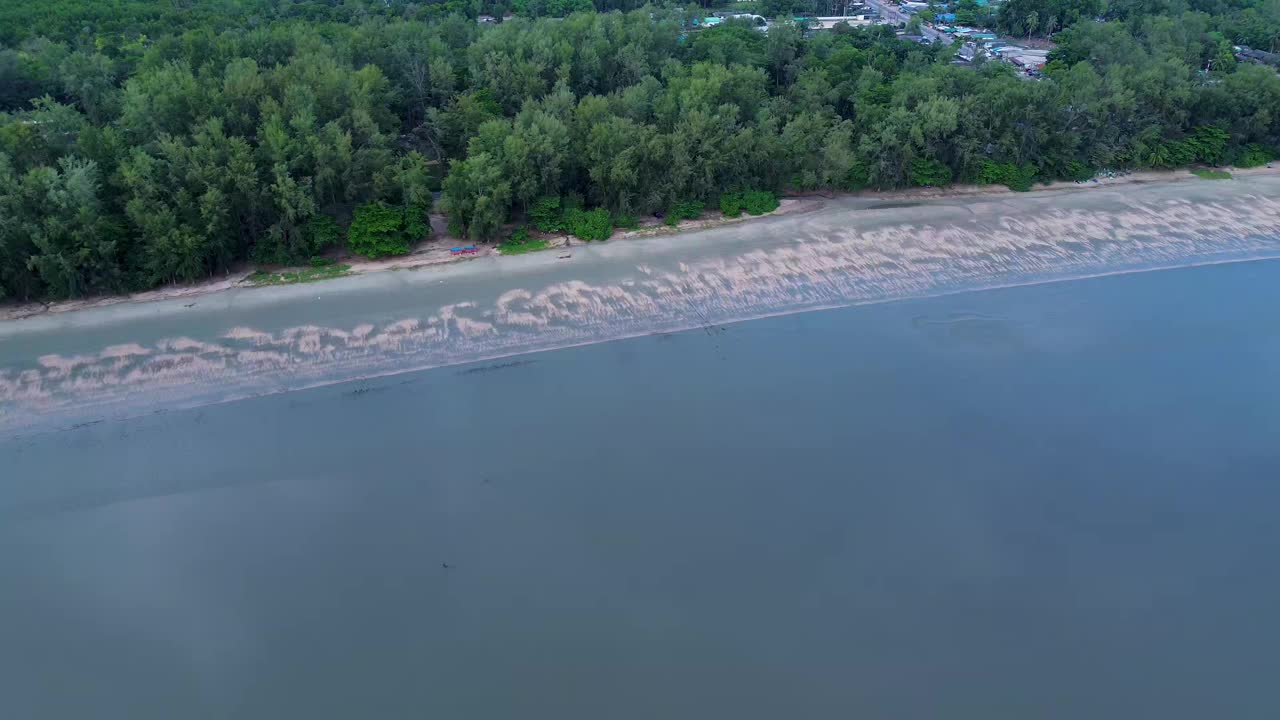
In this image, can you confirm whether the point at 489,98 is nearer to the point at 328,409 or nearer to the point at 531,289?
the point at 531,289

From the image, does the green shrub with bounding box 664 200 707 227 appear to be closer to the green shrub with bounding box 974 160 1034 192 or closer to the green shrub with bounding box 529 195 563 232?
the green shrub with bounding box 529 195 563 232

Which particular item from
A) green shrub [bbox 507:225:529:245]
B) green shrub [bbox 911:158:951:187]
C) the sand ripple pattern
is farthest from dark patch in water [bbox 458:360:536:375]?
green shrub [bbox 911:158:951:187]

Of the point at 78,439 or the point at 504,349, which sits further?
the point at 504,349

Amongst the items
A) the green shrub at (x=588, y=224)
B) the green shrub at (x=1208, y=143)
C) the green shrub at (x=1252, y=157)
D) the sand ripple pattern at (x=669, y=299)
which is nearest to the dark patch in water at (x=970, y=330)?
the sand ripple pattern at (x=669, y=299)

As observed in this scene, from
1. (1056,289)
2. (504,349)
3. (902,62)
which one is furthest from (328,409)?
(902,62)

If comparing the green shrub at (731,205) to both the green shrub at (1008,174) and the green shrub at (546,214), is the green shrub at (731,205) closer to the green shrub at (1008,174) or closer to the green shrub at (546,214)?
the green shrub at (546,214)
